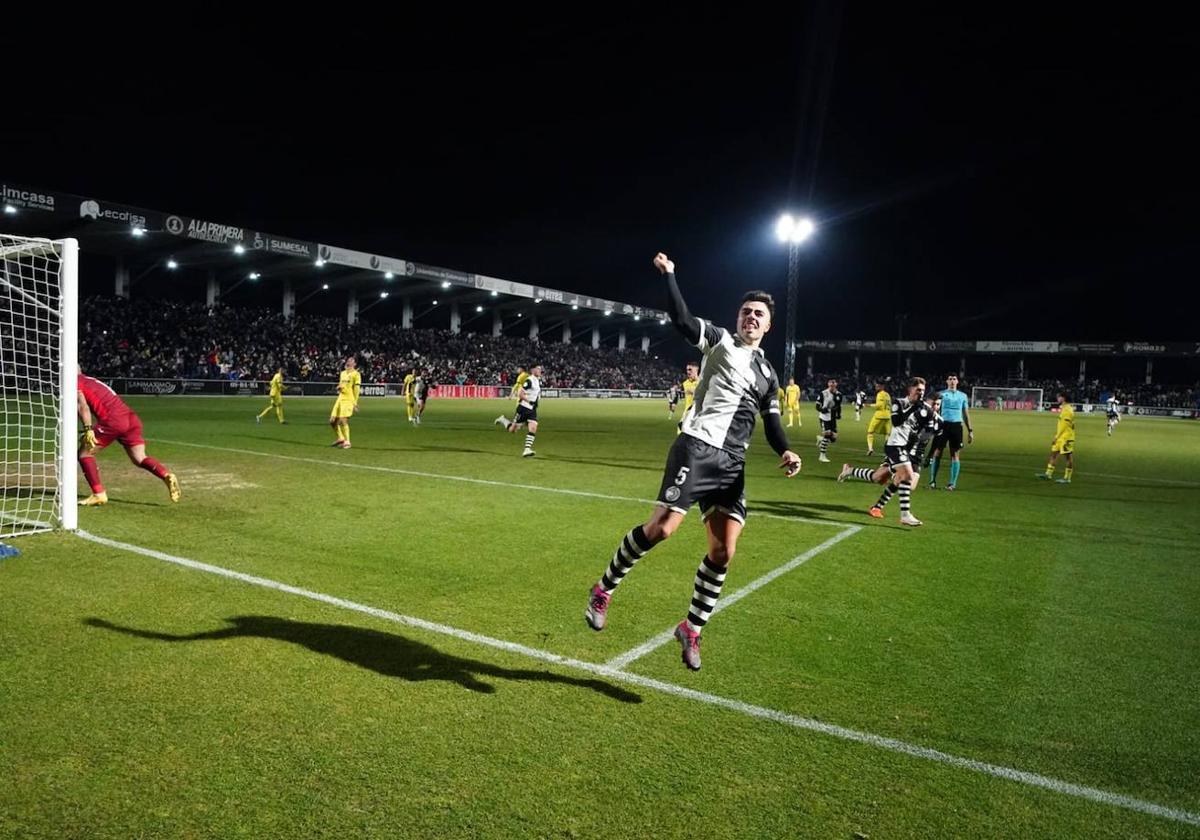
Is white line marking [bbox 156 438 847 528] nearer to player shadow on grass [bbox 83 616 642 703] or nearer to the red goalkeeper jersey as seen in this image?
the red goalkeeper jersey

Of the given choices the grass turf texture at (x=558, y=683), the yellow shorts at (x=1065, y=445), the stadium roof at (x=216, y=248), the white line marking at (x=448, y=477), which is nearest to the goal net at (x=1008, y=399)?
the stadium roof at (x=216, y=248)

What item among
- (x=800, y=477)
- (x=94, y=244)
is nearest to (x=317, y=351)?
(x=94, y=244)

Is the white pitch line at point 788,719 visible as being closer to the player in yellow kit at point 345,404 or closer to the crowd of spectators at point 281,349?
the player in yellow kit at point 345,404

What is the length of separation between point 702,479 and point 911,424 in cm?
724

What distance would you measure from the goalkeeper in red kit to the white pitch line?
4234 millimetres

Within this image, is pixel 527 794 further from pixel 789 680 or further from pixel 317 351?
pixel 317 351

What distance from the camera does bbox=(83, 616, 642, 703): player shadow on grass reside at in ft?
14.2

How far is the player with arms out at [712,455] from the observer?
4.51 m

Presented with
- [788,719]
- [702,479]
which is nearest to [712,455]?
[702,479]

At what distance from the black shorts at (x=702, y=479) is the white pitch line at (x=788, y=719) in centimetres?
104

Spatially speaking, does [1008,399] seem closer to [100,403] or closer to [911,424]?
[911,424]

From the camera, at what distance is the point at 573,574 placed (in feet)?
22.0

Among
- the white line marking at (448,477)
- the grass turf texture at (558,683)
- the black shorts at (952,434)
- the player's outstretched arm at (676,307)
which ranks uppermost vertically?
the player's outstretched arm at (676,307)

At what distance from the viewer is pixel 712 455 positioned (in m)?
4.54
